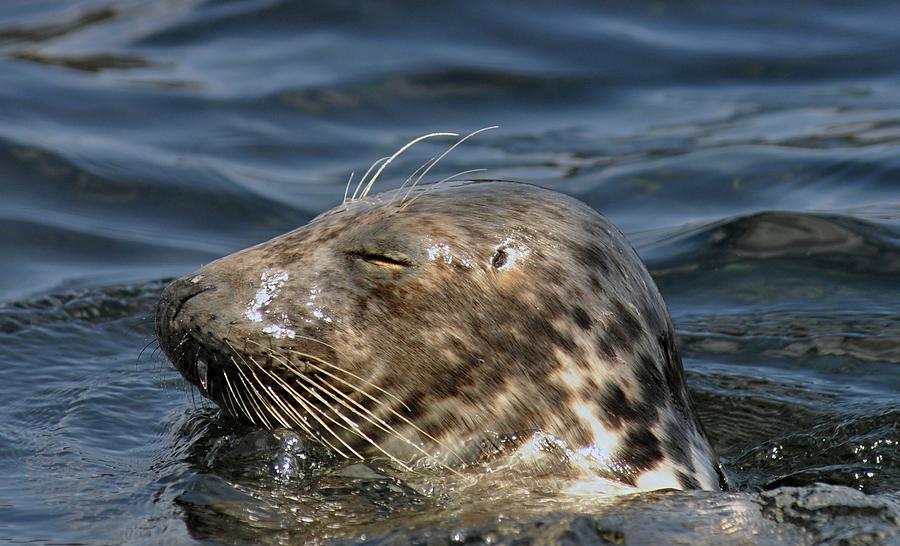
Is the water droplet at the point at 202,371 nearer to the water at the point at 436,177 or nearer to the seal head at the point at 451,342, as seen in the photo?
the seal head at the point at 451,342

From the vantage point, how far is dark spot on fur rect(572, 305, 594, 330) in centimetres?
452

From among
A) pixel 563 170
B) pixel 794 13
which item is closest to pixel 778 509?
pixel 563 170

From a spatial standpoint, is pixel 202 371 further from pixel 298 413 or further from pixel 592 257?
pixel 592 257

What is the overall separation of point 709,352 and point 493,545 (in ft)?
9.61

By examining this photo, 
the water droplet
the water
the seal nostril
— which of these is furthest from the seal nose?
the seal nostril

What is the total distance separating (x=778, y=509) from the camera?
4094 mm

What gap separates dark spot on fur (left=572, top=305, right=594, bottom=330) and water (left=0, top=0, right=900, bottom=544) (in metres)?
0.54

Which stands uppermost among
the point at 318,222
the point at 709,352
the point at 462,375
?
the point at 318,222

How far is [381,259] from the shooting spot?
4621 millimetres

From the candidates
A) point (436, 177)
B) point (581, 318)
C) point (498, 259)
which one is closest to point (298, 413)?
point (498, 259)

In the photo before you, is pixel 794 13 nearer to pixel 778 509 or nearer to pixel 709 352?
pixel 709 352

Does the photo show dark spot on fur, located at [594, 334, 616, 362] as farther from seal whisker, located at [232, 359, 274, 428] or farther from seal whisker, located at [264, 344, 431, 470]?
seal whisker, located at [232, 359, 274, 428]

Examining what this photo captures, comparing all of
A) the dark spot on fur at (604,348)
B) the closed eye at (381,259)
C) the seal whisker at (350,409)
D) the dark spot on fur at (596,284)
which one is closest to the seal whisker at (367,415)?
the seal whisker at (350,409)

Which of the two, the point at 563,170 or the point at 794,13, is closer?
the point at 563,170
